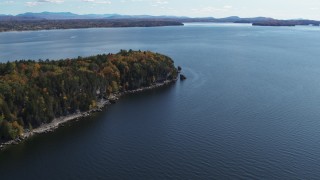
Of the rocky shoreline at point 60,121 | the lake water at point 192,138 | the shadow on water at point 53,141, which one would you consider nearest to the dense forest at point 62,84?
the rocky shoreline at point 60,121

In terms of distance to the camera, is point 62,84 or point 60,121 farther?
point 62,84

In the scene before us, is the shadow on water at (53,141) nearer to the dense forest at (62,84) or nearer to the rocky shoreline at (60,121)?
the rocky shoreline at (60,121)

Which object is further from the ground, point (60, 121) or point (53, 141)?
point (60, 121)

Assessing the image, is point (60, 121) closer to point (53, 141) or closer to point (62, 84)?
point (62, 84)

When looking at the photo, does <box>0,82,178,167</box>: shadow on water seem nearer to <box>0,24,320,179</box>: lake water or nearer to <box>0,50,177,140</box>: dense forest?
<box>0,24,320,179</box>: lake water

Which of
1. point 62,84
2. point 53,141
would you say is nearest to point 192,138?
point 53,141

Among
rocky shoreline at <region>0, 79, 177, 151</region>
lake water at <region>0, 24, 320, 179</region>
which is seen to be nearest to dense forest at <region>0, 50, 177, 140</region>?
rocky shoreline at <region>0, 79, 177, 151</region>

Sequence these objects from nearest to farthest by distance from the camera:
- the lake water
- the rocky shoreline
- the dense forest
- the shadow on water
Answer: the lake water
the shadow on water
the rocky shoreline
the dense forest

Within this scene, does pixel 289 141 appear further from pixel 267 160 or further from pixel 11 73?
pixel 11 73
